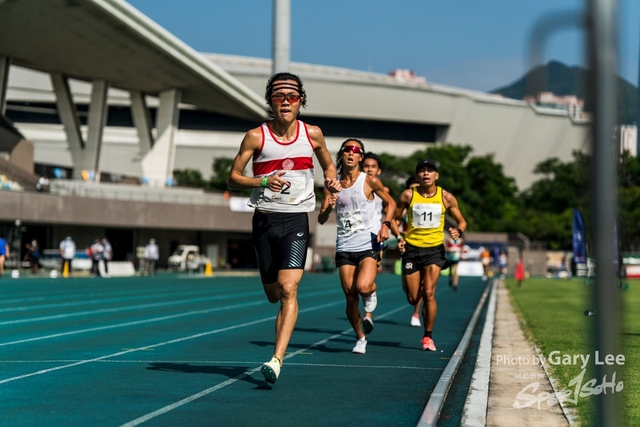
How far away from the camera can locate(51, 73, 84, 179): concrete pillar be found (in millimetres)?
62875

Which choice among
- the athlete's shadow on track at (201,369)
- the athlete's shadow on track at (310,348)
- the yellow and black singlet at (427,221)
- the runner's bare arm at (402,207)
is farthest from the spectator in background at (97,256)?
the athlete's shadow on track at (201,369)

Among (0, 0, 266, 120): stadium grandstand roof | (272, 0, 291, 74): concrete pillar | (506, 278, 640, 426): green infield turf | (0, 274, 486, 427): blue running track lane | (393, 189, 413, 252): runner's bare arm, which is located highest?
(0, 0, 266, 120): stadium grandstand roof

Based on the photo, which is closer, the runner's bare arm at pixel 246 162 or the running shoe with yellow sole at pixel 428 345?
the runner's bare arm at pixel 246 162

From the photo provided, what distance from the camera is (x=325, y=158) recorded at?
7945mm

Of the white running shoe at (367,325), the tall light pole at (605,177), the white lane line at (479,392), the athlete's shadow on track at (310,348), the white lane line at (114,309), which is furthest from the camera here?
the white lane line at (114,309)

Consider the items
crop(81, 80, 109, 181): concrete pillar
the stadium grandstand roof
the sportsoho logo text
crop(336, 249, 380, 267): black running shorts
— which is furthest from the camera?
crop(81, 80, 109, 181): concrete pillar

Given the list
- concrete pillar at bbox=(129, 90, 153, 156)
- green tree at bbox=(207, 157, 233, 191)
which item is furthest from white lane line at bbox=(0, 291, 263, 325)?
green tree at bbox=(207, 157, 233, 191)

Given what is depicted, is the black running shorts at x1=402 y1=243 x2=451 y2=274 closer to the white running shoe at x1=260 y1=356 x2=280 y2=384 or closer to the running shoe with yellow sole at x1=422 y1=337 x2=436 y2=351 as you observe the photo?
the running shoe with yellow sole at x1=422 y1=337 x2=436 y2=351

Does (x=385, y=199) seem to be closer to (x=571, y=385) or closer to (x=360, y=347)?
(x=360, y=347)

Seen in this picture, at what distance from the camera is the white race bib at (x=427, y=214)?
11.1 meters

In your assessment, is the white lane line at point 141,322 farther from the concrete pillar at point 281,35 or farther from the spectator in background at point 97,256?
the spectator in background at point 97,256

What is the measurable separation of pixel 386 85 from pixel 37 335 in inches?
3823

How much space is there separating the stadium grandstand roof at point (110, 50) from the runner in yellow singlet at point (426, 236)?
42.1 metres

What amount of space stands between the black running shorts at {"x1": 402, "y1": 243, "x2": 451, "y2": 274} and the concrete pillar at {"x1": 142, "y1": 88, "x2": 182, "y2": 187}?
57458 millimetres
